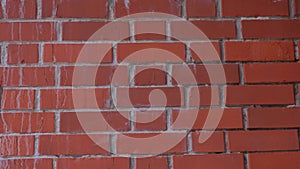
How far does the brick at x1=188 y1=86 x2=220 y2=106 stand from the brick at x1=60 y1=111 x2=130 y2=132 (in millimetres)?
172

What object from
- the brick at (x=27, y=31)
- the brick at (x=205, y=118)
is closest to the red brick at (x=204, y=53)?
the brick at (x=205, y=118)

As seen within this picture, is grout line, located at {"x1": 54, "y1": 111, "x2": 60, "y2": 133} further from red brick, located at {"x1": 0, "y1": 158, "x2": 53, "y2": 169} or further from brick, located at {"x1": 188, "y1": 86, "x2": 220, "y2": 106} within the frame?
brick, located at {"x1": 188, "y1": 86, "x2": 220, "y2": 106}

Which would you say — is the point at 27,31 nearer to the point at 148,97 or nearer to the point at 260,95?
the point at 148,97

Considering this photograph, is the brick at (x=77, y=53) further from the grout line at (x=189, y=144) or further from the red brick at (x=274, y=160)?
the red brick at (x=274, y=160)

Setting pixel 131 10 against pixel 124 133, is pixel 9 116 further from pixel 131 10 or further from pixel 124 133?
pixel 131 10

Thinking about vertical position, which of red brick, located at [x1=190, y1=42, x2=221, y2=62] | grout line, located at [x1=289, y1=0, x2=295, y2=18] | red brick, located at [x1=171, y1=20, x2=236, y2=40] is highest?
grout line, located at [x1=289, y1=0, x2=295, y2=18]

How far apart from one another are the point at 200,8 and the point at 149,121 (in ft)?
1.06

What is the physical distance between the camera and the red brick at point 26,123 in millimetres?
1006

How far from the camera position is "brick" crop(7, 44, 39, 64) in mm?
1029

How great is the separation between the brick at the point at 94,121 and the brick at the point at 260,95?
0.89 ft

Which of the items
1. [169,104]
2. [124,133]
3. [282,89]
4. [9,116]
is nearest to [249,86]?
[282,89]

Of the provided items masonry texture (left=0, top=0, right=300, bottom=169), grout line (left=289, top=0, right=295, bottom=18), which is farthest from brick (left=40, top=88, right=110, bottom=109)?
grout line (left=289, top=0, right=295, bottom=18)

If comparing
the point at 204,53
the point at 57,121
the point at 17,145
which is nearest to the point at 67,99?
the point at 57,121

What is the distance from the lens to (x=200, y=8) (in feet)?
3.52
